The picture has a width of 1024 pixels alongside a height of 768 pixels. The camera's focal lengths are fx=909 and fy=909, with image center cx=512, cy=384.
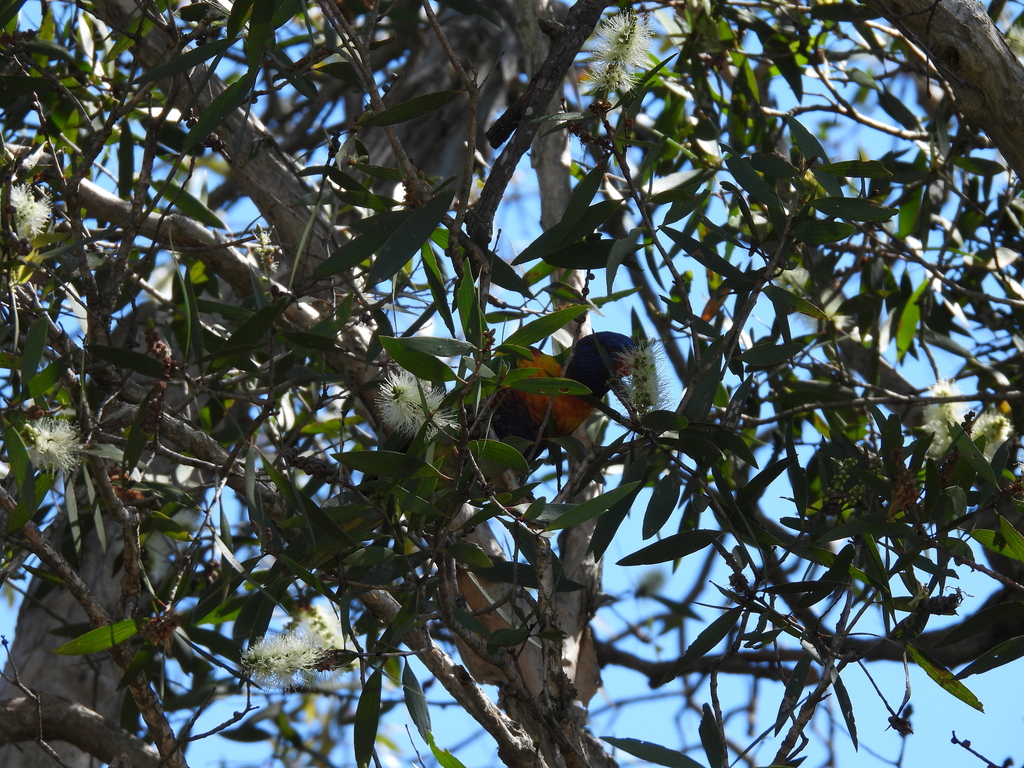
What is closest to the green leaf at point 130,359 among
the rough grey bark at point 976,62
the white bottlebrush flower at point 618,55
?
the white bottlebrush flower at point 618,55

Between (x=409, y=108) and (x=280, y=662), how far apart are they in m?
0.81

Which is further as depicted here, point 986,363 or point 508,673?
point 986,363

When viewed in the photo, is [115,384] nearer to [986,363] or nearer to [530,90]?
[530,90]

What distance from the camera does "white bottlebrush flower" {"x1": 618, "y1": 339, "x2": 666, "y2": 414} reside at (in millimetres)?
1390

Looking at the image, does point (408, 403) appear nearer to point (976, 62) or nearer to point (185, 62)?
point (185, 62)

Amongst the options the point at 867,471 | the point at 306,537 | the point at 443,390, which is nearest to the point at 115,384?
Answer: the point at 306,537

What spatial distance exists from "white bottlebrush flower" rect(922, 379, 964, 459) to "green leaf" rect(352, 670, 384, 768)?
112cm

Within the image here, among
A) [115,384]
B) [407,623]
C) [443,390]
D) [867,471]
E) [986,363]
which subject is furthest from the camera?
[986,363]

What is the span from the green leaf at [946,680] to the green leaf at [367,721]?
2.45 feet

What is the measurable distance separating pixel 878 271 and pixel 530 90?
1.37 metres

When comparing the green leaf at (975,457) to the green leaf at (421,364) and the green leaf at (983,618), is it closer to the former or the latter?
the green leaf at (983,618)

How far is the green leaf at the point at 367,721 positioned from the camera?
1.25 meters

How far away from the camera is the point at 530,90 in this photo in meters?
1.51

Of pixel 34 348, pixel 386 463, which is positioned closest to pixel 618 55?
pixel 386 463
